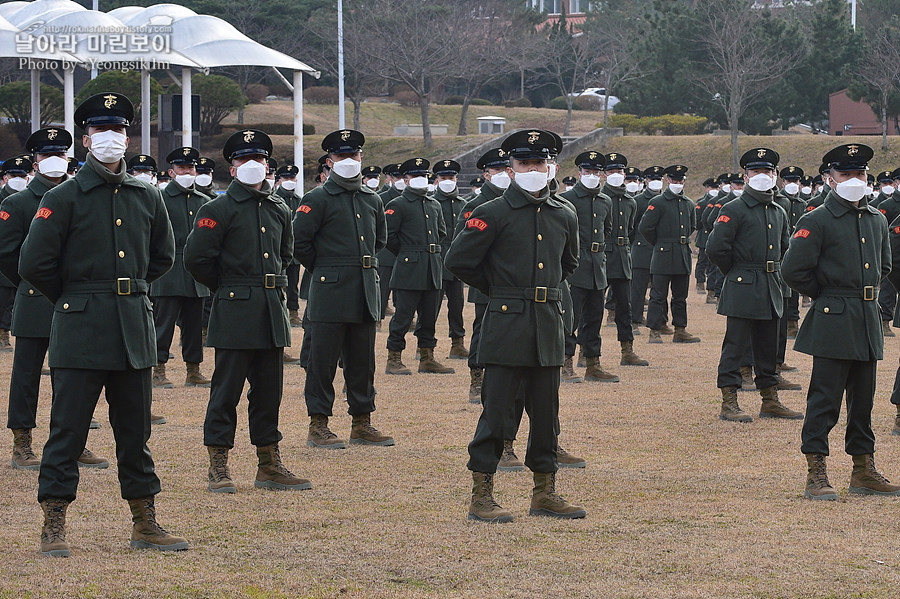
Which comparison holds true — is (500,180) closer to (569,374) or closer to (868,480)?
(569,374)

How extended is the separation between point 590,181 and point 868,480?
5.84 metres

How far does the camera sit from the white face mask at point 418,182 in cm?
1375

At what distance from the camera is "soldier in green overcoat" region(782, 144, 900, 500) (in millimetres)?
7719

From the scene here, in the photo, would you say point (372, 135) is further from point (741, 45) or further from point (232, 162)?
point (232, 162)

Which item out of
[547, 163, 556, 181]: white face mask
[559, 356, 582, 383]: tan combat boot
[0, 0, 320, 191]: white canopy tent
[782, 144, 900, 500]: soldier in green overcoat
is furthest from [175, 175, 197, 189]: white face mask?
[0, 0, 320, 191]: white canopy tent

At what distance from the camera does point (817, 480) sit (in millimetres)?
7719

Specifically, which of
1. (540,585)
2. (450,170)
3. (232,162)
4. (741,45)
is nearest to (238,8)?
(741,45)

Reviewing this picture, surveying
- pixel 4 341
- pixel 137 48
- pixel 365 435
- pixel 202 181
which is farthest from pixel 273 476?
pixel 137 48

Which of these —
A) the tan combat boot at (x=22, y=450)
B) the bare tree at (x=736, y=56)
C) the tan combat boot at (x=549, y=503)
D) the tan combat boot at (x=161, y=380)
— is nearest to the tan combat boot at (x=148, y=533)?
the tan combat boot at (x=549, y=503)

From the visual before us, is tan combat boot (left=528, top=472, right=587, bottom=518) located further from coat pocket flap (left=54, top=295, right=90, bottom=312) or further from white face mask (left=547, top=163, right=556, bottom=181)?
coat pocket flap (left=54, top=295, right=90, bottom=312)

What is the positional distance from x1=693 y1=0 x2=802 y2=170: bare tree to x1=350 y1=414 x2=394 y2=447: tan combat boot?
32.6 m

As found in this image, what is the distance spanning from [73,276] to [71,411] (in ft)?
2.15

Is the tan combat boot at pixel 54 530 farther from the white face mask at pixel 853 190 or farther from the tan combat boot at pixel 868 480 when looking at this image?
the white face mask at pixel 853 190

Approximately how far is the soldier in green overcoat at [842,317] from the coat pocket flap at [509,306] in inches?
75.7
